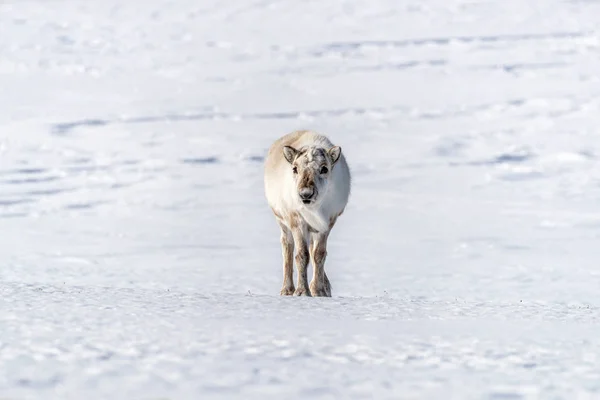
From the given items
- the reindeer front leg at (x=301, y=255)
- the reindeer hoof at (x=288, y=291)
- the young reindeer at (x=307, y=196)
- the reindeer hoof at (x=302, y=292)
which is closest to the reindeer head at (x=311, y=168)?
the young reindeer at (x=307, y=196)

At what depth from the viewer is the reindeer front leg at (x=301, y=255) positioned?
8.39m

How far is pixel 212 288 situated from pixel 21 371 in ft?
27.6

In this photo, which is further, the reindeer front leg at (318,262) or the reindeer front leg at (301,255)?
the reindeer front leg at (318,262)

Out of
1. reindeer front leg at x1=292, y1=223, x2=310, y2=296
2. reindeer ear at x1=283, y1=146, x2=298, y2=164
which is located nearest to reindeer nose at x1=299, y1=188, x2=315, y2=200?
reindeer ear at x1=283, y1=146, x2=298, y2=164

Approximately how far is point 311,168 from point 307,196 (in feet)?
1.31

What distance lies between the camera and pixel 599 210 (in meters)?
20.0

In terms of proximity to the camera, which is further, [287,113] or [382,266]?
[287,113]

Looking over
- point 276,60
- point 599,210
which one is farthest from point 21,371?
point 276,60

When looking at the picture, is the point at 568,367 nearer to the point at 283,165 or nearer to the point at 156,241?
the point at 283,165

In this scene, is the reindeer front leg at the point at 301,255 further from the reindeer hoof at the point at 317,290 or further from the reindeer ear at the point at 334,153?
the reindeer ear at the point at 334,153

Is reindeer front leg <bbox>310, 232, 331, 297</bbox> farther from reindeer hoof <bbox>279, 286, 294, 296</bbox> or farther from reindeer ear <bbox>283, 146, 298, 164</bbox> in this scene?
reindeer ear <bbox>283, 146, 298, 164</bbox>

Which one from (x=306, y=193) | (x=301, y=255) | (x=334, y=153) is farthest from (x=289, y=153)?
(x=301, y=255)

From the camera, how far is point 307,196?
7.62 metres

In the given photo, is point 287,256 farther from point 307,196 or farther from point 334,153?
point 307,196
